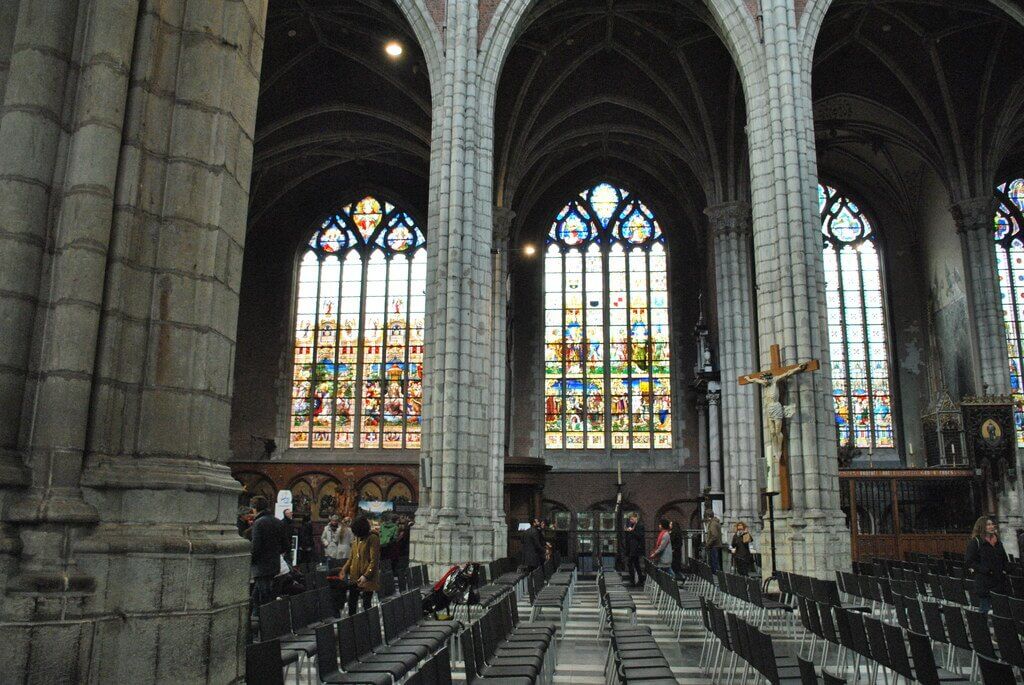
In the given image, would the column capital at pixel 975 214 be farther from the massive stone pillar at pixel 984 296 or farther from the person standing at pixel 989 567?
the person standing at pixel 989 567

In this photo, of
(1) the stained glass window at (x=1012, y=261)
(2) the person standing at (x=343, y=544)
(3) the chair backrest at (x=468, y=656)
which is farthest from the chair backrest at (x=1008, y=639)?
(1) the stained glass window at (x=1012, y=261)

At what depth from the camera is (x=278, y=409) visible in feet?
84.5

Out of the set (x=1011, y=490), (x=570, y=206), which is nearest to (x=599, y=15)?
(x=570, y=206)

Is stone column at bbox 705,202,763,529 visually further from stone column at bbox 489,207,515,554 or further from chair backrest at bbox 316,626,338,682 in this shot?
chair backrest at bbox 316,626,338,682

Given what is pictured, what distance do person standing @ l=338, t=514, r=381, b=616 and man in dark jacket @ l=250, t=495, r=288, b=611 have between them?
802 millimetres

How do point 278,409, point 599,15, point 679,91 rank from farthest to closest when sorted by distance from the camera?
point 278,409, point 679,91, point 599,15

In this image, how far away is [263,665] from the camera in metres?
4.27

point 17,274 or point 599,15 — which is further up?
point 599,15

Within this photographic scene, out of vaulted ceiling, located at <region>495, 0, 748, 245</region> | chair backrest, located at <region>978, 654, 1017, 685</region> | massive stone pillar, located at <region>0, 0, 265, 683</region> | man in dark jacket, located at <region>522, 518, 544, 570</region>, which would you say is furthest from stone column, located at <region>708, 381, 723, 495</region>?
massive stone pillar, located at <region>0, 0, 265, 683</region>

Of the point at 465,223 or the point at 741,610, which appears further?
the point at 465,223

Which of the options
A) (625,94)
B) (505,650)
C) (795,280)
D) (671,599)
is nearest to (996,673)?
(505,650)

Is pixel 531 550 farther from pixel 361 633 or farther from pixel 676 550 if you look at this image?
pixel 361 633

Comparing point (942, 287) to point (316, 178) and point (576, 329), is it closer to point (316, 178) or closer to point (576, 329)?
point (576, 329)

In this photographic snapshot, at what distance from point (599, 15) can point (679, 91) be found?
3.40 metres
